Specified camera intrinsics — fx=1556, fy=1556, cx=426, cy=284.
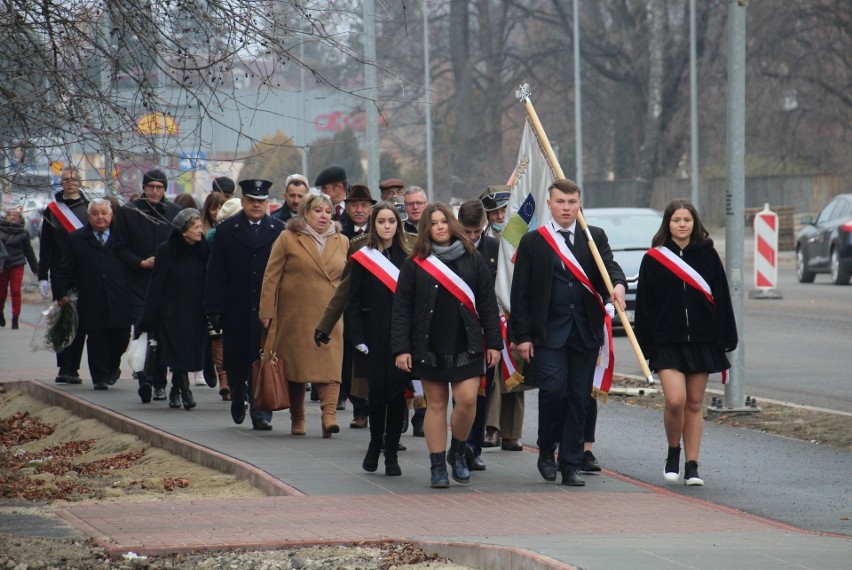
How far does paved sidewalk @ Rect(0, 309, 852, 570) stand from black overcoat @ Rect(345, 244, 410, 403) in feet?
1.86

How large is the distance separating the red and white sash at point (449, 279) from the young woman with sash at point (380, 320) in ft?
2.22

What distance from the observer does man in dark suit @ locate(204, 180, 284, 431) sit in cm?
1195

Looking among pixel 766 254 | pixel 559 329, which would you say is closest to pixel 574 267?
pixel 559 329

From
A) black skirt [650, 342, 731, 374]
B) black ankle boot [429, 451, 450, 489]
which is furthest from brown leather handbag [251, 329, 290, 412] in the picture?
black skirt [650, 342, 731, 374]

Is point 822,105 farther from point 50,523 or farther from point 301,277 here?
point 50,523

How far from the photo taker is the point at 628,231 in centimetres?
2267

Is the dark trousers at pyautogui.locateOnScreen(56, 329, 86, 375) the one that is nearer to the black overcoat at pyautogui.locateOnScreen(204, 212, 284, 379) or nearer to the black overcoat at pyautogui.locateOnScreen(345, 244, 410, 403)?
A: the black overcoat at pyautogui.locateOnScreen(204, 212, 284, 379)

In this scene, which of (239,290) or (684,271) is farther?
(239,290)

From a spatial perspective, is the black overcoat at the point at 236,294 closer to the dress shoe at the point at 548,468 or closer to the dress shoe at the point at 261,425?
the dress shoe at the point at 261,425

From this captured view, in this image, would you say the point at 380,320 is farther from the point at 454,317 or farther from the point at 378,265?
the point at 454,317

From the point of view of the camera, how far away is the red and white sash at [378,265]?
32.0ft

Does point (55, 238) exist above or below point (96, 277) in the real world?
above

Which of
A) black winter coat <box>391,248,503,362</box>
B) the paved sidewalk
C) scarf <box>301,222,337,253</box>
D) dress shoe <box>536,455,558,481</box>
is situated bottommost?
the paved sidewalk

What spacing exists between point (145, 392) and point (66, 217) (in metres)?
2.41
